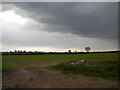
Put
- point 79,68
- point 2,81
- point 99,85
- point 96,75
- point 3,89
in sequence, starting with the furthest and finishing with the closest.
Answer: point 79,68 < point 96,75 < point 2,81 < point 99,85 < point 3,89

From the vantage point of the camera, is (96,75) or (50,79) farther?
(96,75)

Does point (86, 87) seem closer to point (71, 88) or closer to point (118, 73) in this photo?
point (71, 88)

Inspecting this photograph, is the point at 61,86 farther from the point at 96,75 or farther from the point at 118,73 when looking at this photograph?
the point at 118,73

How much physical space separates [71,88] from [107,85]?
2504 millimetres

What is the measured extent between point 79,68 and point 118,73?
12.6 feet

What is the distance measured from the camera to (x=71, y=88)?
1130 cm

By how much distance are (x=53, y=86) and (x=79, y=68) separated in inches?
269

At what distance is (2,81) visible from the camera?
12992mm

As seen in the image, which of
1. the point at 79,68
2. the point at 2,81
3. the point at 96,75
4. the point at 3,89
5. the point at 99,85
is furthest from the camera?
the point at 79,68

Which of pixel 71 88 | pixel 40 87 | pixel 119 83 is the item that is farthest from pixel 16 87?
pixel 119 83

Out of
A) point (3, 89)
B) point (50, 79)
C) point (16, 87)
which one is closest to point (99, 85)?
point (50, 79)

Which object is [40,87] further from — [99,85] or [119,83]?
[119,83]

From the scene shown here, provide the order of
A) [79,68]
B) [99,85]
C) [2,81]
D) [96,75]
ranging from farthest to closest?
1. [79,68]
2. [96,75]
3. [2,81]
4. [99,85]

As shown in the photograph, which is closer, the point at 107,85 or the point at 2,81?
the point at 107,85
